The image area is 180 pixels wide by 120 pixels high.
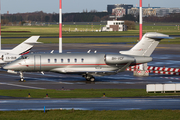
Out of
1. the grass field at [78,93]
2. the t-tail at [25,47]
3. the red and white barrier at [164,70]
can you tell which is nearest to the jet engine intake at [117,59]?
the red and white barrier at [164,70]

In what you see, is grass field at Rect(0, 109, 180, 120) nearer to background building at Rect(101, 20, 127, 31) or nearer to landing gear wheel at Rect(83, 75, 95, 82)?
landing gear wheel at Rect(83, 75, 95, 82)

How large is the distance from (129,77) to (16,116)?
23.0 m

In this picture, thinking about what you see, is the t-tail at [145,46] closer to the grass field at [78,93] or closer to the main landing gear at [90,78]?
the main landing gear at [90,78]

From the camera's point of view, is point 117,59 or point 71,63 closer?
point 117,59

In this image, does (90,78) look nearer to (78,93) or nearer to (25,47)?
(78,93)

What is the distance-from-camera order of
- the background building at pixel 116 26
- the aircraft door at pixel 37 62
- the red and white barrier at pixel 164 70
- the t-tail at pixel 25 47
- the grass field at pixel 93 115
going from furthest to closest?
the background building at pixel 116 26, the t-tail at pixel 25 47, the red and white barrier at pixel 164 70, the aircraft door at pixel 37 62, the grass field at pixel 93 115

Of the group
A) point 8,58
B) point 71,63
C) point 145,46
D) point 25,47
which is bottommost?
point 71,63

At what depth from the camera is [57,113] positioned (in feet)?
76.9

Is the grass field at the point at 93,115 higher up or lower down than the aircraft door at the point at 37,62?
lower down

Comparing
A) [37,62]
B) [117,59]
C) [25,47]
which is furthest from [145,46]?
[25,47]

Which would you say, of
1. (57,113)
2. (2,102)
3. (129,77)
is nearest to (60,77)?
(129,77)

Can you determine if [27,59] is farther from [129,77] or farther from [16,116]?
[16,116]

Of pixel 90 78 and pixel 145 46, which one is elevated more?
pixel 145 46

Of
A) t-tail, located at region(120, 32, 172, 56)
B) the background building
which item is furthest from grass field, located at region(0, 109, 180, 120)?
the background building
